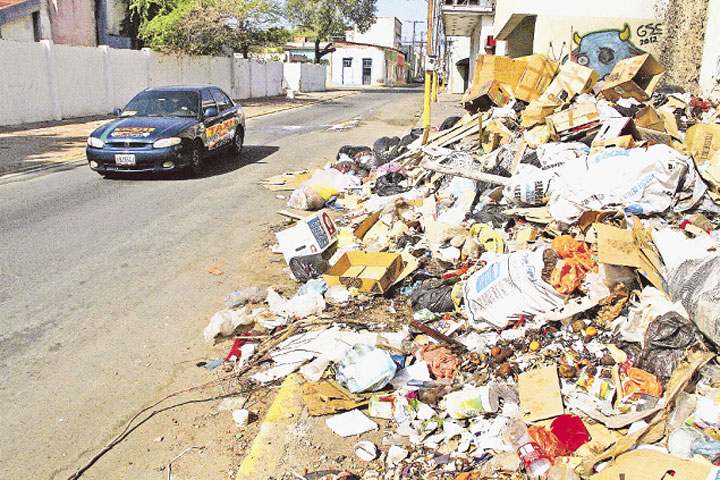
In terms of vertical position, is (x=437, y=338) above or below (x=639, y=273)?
below

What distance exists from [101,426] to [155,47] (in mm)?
28931

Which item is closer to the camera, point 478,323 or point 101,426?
point 101,426

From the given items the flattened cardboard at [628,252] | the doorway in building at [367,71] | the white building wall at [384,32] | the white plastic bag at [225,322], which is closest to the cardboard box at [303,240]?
the white plastic bag at [225,322]

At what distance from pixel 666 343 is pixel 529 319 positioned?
1.06 metres

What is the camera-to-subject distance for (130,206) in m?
8.98

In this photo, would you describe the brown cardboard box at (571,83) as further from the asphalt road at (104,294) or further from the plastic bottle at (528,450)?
the plastic bottle at (528,450)

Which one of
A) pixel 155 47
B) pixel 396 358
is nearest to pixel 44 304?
pixel 396 358

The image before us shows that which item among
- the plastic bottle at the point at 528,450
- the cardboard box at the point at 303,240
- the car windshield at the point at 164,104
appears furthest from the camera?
the car windshield at the point at 164,104

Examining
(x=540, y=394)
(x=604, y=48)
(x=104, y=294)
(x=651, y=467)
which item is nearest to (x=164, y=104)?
(x=104, y=294)

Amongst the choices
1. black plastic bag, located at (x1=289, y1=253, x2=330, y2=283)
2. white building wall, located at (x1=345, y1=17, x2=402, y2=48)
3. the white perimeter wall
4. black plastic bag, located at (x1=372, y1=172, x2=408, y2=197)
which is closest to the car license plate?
black plastic bag, located at (x1=372, y1=172, x2=408, y2=197)

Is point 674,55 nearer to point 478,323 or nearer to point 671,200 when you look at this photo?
point 671,200

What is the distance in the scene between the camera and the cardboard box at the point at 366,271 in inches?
214

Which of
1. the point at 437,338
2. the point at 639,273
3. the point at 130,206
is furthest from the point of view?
the point at 130,206

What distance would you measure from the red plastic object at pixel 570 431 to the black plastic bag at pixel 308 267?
3158mm
